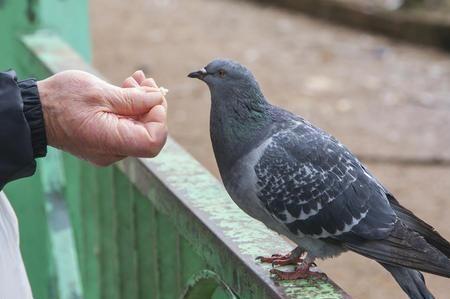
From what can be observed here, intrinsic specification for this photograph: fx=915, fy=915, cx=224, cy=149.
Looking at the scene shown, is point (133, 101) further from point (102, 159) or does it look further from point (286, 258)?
point (286, 258)

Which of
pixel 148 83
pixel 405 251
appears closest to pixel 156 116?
pixel 148 83

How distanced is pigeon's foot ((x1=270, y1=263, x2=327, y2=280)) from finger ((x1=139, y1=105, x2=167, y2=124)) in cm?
41

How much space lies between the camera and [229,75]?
2.43 metres

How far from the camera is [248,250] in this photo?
2.04 meters

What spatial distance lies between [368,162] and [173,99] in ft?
6.83

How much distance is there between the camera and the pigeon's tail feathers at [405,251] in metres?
2.12

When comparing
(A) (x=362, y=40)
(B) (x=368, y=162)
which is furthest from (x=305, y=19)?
(B) (x=368, y=162)

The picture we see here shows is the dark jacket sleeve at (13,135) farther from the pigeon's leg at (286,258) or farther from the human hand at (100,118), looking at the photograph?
the pigeon's leg at (286,258)

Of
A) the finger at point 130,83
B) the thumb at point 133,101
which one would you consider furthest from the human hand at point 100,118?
the finger at point 130,83

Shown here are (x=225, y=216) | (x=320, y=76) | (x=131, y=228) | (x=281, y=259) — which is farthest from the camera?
(x=320, y=76)

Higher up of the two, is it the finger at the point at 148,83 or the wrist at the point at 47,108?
the finger at the point at 148,83

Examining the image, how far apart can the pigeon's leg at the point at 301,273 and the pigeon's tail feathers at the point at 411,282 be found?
228mm

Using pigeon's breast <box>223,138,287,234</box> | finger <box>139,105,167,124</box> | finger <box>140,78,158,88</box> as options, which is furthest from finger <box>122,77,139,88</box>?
pigeon's breast <box>223,138,287,234</box>

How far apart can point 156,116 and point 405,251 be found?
69 cm
